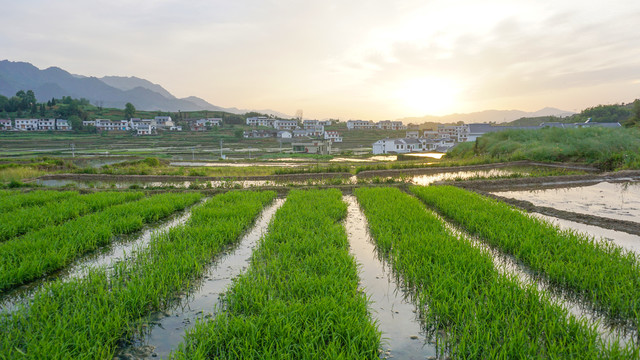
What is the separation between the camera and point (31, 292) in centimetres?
383

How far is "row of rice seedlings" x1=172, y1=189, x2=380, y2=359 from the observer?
256cm

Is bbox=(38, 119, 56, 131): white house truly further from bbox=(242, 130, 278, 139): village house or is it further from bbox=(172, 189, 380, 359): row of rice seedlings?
bbox=(172, 189, 380, 359): row of rice seedlings

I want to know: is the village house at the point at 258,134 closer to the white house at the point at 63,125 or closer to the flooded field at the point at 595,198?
the white house at the point at 63,125

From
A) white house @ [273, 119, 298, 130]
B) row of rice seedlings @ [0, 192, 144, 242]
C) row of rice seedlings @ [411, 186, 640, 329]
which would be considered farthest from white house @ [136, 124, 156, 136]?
row of rice seedlings @ [411, 186, 640, 329]

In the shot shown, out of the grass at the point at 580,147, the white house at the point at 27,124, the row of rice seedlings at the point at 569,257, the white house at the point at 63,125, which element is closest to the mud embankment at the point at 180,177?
the row of rice seedlings at the point at 569,257

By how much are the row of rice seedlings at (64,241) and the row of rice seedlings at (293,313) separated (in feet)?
9.03

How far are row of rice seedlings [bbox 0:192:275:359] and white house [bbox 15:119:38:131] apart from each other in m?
64.1

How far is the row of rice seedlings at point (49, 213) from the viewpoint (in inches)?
236

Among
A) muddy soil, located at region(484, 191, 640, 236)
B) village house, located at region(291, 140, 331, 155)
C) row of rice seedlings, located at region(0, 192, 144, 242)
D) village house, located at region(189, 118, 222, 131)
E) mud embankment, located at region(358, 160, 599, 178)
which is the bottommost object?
row of rice seedlings, located at region(0, 192, 144, 242)

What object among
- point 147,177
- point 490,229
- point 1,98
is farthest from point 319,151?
point 1,98

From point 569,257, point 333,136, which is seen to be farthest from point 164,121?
point 569,257

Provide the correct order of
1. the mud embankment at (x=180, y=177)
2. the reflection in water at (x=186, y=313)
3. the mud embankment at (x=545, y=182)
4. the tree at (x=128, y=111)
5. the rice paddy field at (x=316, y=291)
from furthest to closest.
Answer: the tree at (x=128, y=111) → the mud embankment at (x=180, y=177) → the mud embankment at (x=545, y=182) → the reflection in water at (x=186, y=313) → the rice paddy field at (x=316, y=291)

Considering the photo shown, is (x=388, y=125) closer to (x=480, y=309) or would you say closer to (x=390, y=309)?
(x=390, y=309)

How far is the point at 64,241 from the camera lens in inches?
201
